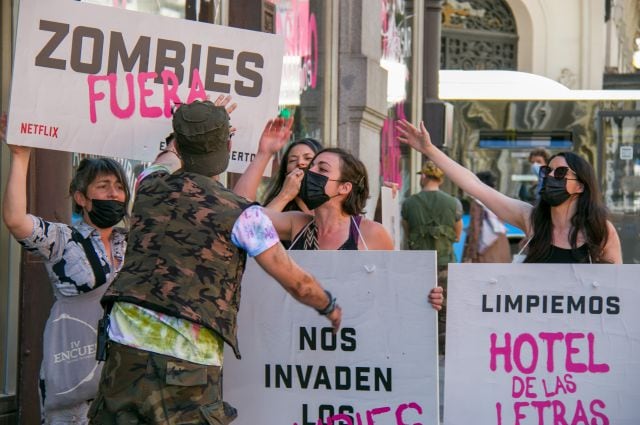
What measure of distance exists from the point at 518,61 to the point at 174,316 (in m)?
27.6

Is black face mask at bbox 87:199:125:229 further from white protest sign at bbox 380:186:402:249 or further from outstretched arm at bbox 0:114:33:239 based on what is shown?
white protest sign at bbox 380:186:402:249

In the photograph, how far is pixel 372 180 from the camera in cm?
1190

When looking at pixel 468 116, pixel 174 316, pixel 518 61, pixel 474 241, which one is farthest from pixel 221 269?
pixel 518 61

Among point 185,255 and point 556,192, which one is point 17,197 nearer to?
point 185,255

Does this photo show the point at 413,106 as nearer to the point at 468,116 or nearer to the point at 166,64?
the point at 468,116

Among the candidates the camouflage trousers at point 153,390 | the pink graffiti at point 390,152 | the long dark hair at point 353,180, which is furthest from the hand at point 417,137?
the pink graffiti at point 390,152

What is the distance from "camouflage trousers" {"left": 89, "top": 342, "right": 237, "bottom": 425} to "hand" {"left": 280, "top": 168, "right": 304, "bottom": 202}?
1.54 meters

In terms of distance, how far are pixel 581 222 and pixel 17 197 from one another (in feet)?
8.07

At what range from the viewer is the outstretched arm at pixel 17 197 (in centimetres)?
498

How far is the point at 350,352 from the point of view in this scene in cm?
531

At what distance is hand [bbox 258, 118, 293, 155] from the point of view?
5.70 meters

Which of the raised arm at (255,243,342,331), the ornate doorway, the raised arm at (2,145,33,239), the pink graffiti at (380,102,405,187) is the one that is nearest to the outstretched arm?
the raised arm at (2,145,33,239)

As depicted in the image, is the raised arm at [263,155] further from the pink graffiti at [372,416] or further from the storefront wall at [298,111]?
the storefront wall at [298,111]

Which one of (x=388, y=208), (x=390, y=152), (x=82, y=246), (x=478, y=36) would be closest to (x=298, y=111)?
(x=388, y=208)
